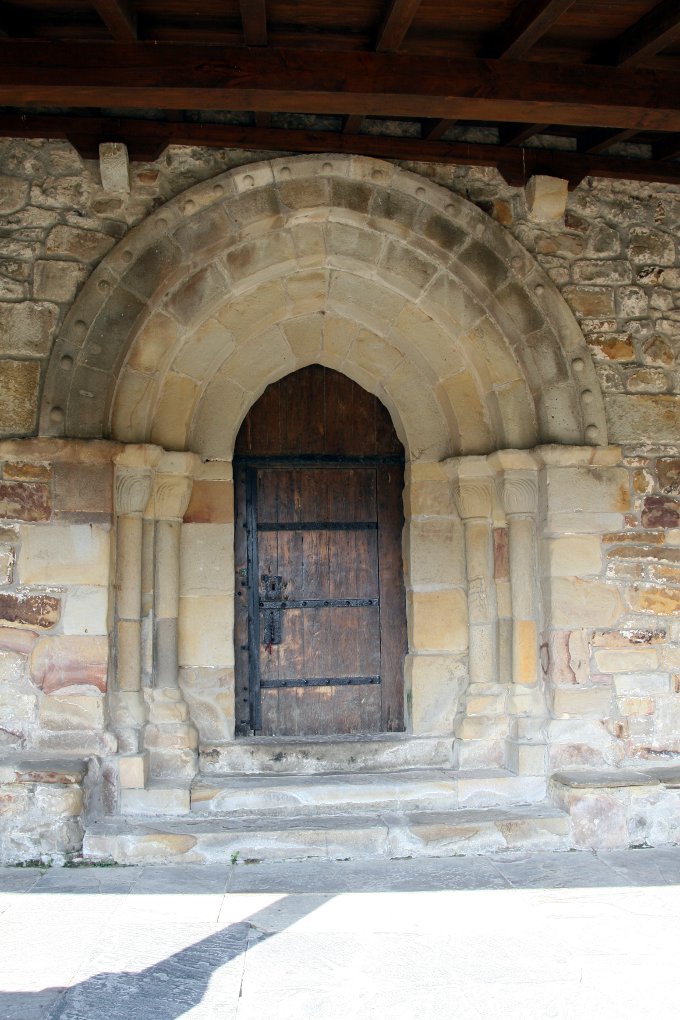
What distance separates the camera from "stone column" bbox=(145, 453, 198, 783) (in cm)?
391

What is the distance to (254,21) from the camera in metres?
3.03

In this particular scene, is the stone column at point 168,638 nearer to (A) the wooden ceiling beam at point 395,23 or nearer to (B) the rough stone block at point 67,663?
(B) the rough stone block at point 67,663

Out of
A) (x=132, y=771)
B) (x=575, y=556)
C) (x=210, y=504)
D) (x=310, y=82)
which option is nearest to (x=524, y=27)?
(x=310, y=82)

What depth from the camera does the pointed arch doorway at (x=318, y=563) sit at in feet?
14.5

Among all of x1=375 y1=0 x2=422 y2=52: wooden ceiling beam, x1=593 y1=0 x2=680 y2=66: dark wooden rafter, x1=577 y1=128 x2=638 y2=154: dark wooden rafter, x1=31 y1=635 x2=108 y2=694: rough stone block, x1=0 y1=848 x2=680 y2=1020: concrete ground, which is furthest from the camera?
x1=577 y1=128 x2=638 y2=154: dark wooden rafter

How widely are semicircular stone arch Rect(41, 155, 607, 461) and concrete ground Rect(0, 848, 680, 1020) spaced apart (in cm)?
182

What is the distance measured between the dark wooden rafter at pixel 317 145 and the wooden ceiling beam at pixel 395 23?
2.21ft

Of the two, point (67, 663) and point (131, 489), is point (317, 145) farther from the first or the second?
point (67, 663)

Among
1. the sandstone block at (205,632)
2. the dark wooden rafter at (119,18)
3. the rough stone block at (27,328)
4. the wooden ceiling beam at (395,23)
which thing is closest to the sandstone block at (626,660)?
the sandstone block at (205,632)

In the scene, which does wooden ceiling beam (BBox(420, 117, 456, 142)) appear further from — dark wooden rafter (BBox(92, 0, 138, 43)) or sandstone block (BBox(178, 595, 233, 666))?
sandstone block (BBox(178, 595, 233, 666))

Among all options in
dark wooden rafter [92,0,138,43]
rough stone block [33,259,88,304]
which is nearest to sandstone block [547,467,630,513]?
rough stone block [33,259,88,304]

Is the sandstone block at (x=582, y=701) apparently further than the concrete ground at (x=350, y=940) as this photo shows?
Yes

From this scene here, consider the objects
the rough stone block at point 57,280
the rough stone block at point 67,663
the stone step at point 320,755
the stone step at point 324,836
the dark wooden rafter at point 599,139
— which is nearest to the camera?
the stone step at point 324,836

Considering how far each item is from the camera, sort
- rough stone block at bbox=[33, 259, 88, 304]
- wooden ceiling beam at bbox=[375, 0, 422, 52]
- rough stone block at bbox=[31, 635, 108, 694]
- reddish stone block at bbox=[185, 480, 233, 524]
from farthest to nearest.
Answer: reddish stone block at bbox=[185, 480, 233, 524]
rough stone block at bbox=[33, 259, 88, 304]
rough stone block at bbox=[31, 635, 108, 694]
wooden ceiling beam at bbox=[375, 0, 422, 52]
